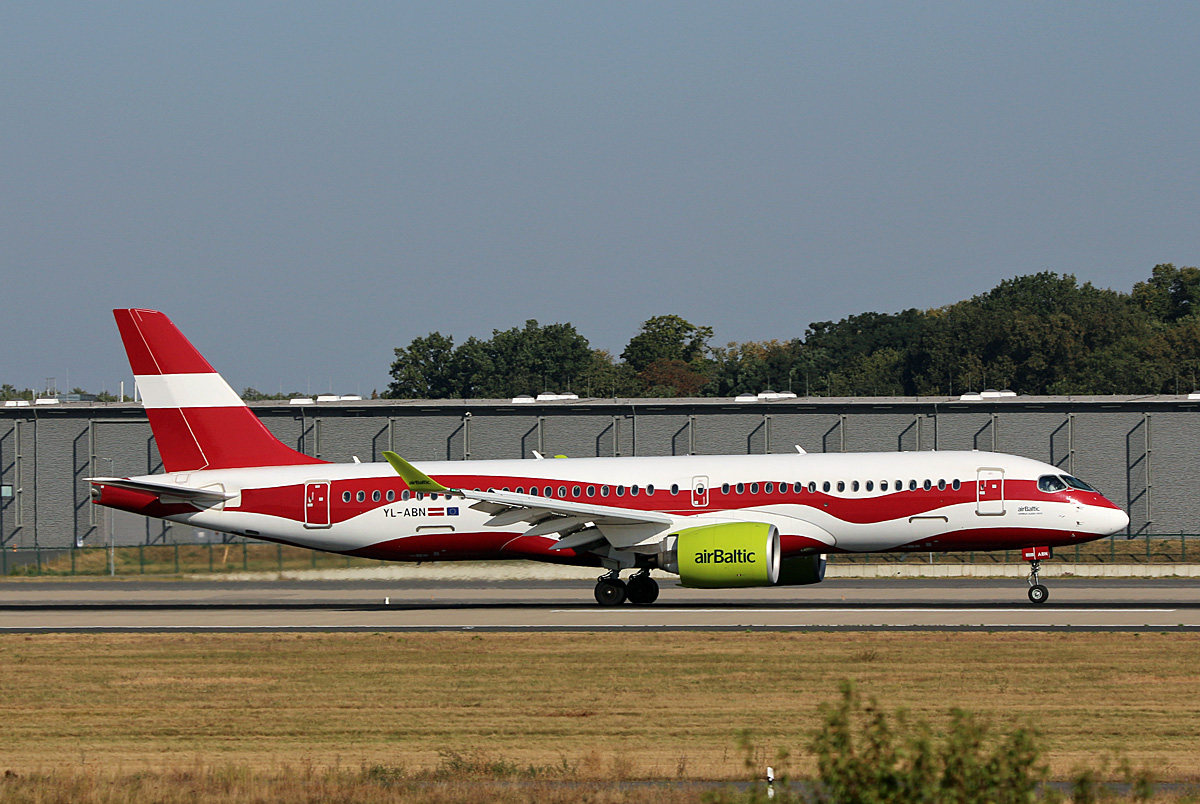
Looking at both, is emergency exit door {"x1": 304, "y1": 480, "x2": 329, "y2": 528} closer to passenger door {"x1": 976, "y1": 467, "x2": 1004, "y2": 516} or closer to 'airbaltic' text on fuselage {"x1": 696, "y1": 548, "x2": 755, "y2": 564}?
'airbaltic' text on fuselage {"x1": 696, "y1": 548, "x2": 755, "y2": 564}

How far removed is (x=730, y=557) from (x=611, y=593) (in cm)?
428

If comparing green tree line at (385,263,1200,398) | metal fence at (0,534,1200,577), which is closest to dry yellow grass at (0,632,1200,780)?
metal fence at (0,534,1200,577)

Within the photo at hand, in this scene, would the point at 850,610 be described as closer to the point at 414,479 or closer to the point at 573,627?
the point at 573,627

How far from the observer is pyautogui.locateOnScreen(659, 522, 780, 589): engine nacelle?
108ft

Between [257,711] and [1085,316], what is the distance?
121 meters

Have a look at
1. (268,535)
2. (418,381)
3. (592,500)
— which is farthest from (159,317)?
(418,381)

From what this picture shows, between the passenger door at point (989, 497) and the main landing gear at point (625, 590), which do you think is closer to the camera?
the passenger door at point (989, 497)

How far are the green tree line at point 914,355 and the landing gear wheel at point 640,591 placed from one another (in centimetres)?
7784

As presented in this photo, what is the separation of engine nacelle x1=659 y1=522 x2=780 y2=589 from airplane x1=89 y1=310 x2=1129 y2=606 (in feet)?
0.12

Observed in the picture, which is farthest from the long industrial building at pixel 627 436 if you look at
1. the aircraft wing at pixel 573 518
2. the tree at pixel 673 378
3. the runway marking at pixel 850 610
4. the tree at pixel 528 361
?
the tree at pixel 673 378

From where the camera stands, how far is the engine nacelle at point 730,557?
32938mm

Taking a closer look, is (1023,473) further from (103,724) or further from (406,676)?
(103,724)

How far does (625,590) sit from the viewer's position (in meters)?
36.3

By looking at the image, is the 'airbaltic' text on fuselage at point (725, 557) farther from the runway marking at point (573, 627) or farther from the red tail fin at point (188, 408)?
the red tail fin at point (188, 408)
